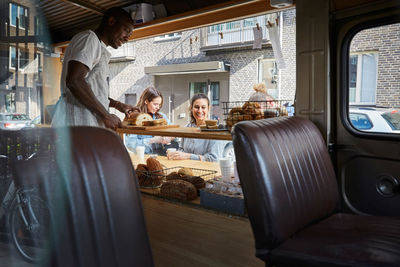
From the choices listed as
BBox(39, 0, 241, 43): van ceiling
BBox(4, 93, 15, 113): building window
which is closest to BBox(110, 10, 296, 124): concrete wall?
BBox(39, 0, 241, 43): van ceiling

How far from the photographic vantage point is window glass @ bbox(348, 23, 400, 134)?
152 centimetres

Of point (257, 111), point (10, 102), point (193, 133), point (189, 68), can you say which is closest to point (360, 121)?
point (257, 111)

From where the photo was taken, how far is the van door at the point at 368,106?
4.97 feet

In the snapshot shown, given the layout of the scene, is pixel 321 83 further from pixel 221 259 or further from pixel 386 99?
pixel 221 259

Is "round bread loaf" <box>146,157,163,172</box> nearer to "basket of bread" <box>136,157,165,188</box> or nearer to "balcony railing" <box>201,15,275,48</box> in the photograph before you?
"basket of bread" <box>136,157,165,188</box>

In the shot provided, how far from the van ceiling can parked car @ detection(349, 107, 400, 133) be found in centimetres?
104

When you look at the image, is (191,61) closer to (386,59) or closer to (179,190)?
(179,190)

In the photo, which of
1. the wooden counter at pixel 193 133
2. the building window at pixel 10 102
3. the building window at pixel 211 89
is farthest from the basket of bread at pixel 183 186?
the building window at pixel 211 89

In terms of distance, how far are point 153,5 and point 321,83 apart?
1601 millimetres

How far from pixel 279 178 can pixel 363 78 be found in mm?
880

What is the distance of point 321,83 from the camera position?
1732 millimetres

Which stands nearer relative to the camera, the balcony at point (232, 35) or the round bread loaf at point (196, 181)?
→ the round bread loaf at point (196, 181)

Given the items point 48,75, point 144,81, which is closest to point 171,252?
point 48,75

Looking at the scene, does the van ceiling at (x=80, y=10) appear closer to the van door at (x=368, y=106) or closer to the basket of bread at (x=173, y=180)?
the van door at (x=368, y=106)
